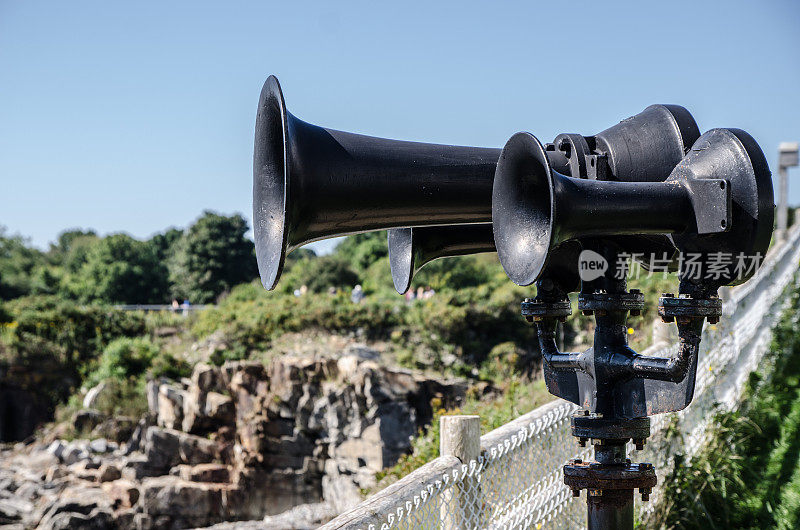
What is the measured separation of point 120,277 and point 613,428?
108 ft

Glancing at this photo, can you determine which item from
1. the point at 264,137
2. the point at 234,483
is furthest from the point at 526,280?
the point at 234,483

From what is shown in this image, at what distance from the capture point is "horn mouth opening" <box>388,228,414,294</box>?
1993 millimetres

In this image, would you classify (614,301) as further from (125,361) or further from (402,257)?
(125,361)

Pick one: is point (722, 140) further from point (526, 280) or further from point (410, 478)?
point (410, 478)

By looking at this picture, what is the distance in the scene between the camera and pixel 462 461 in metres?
2.77

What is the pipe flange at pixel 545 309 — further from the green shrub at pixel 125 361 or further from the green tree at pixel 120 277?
the green tree at pixel 120 277

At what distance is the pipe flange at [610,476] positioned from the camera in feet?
5.75

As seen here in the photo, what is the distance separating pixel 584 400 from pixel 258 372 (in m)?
11.1

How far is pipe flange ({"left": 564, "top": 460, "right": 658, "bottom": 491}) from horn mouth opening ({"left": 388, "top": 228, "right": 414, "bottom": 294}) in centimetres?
67

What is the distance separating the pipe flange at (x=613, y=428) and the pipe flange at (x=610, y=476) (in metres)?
0.08

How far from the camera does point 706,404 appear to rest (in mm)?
4621

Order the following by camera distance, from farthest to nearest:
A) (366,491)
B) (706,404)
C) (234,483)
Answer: (234,483), (366,491), (706,404)

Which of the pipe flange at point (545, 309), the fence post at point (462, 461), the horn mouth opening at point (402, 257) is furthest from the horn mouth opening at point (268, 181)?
the fence post at point (462, 461)

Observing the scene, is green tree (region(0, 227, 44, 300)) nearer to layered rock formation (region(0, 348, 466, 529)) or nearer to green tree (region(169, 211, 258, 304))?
green tree (region(169, 211, 258, 304))
